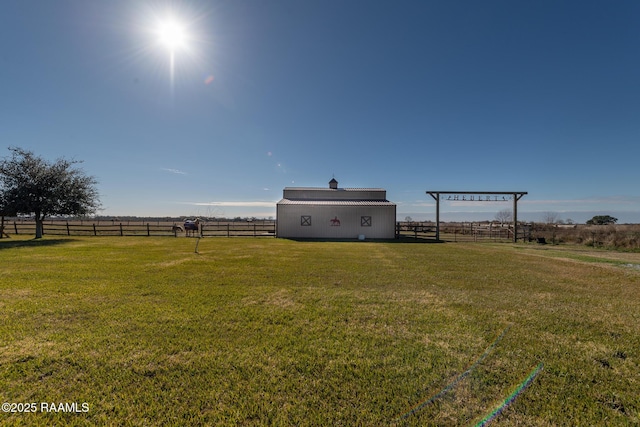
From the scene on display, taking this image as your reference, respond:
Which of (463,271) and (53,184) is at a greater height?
(53,184)

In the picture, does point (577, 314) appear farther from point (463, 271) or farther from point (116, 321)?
point (116, 321)

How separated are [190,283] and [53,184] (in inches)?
900

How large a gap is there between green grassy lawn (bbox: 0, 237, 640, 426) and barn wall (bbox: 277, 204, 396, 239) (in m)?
16.5

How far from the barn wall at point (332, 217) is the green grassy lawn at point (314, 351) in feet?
54.0

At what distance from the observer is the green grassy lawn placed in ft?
8.35

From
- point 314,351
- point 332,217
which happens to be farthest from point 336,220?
point 314,351

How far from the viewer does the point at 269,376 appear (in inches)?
120

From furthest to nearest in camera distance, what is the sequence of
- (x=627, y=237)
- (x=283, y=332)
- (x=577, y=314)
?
(x=627, y=237) < (x=577, y=314) < (x=283, y=332)

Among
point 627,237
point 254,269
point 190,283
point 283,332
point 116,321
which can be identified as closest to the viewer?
point 283,332

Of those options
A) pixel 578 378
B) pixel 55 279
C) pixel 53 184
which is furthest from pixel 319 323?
pixel 53 184

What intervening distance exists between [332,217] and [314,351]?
66.7 ft

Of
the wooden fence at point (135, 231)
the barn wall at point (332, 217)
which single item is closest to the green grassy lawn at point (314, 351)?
the barn wall at point (332, 217)

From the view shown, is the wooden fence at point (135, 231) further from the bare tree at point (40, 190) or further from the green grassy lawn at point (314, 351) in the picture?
the green grassy lawn at point (314, 351)

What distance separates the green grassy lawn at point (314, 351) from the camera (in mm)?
2545
